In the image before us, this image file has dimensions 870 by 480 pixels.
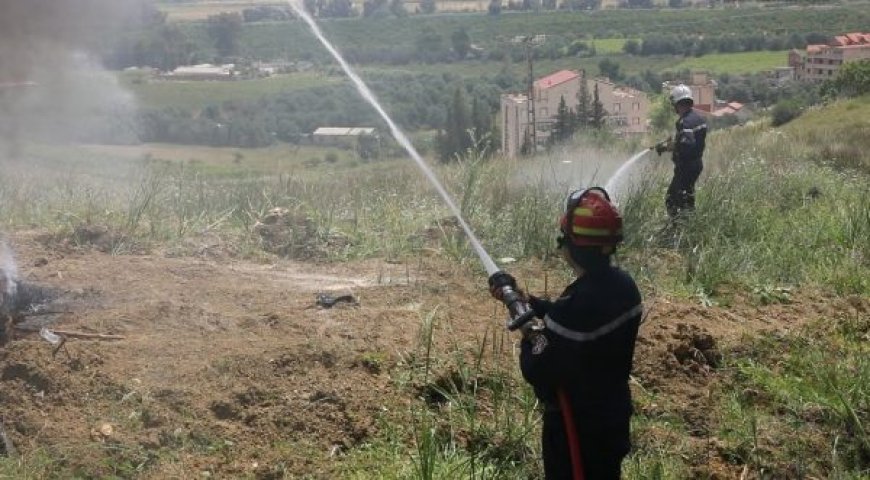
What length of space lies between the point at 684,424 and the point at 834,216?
477cm

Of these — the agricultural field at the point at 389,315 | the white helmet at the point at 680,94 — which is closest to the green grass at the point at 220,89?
the agricultural field at the point at 389,315

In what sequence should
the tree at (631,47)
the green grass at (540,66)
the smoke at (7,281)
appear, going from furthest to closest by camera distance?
the tree at (631,47) < the green grass at (540,66) < the smoke at (7,281)

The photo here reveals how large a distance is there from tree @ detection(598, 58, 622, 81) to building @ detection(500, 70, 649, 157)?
9.45m

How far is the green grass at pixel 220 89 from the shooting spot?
80.4ft

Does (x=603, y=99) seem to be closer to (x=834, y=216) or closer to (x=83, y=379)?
(x=834, y=216)

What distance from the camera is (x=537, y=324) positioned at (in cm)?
361

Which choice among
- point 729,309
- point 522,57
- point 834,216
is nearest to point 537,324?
point 729,309

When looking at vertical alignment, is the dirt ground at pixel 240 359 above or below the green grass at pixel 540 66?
above

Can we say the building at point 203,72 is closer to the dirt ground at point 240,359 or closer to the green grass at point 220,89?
the green grass at point 220,89

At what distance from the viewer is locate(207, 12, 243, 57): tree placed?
78.4 feet

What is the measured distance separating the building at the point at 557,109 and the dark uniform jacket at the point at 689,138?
24.6 feet

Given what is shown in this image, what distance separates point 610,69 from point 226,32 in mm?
12396

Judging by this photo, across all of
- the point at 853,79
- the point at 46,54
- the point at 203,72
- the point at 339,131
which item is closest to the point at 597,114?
the point at 339,131

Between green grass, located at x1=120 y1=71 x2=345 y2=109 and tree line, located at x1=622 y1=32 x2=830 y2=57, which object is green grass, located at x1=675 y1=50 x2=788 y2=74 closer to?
tree line, located at x1=622 y1=32 x2=830 y2=57
